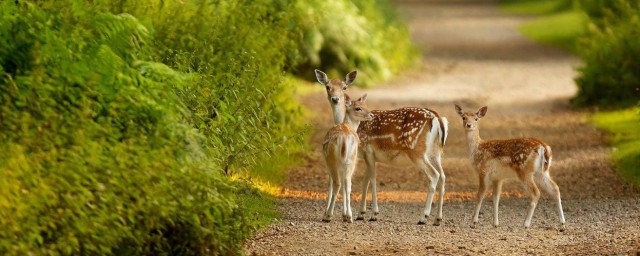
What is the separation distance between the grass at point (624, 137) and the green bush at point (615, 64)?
0.79m

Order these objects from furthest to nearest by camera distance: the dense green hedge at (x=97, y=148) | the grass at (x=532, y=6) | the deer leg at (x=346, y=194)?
the grass at (x=532, y=6) → the deer leg at (x=346, y=194) → the dense green hedge at (x=97, y=148)

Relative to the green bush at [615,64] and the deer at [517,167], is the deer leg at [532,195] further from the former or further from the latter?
the green bush at [615,64]

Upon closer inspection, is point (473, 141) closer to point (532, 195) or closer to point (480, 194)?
point (480, 194)

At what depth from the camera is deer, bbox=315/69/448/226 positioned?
12930 mm

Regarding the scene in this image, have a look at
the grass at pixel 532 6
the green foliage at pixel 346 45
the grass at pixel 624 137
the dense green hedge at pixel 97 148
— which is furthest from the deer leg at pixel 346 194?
the grass at pixel 532 6

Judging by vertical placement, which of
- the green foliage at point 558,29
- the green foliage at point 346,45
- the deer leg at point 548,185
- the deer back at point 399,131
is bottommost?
the deer leg at point 548,185

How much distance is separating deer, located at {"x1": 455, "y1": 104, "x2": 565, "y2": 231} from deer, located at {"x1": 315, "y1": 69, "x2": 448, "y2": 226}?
1.23 feet

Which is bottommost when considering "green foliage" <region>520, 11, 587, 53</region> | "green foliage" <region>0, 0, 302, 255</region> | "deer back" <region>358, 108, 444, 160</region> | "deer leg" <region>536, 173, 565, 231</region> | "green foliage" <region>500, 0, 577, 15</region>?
"green foliage" <region>0, 0, 302, 255</region>

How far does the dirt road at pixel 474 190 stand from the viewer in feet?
38.1

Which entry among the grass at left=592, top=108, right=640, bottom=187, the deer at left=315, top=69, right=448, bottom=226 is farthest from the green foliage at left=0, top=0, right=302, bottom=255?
the grass at left=592, top=108, right=640, bottom=187

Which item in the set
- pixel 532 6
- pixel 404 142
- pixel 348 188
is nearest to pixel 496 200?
pixel 404 142

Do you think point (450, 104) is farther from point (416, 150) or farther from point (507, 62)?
point (416, 150)

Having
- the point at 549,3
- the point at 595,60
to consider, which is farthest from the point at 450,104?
the point at 549,3

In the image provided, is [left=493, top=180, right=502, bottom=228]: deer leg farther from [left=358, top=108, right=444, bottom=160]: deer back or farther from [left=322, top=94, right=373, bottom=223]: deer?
[left=322, top=94, right=373, bottom=223]: deer
